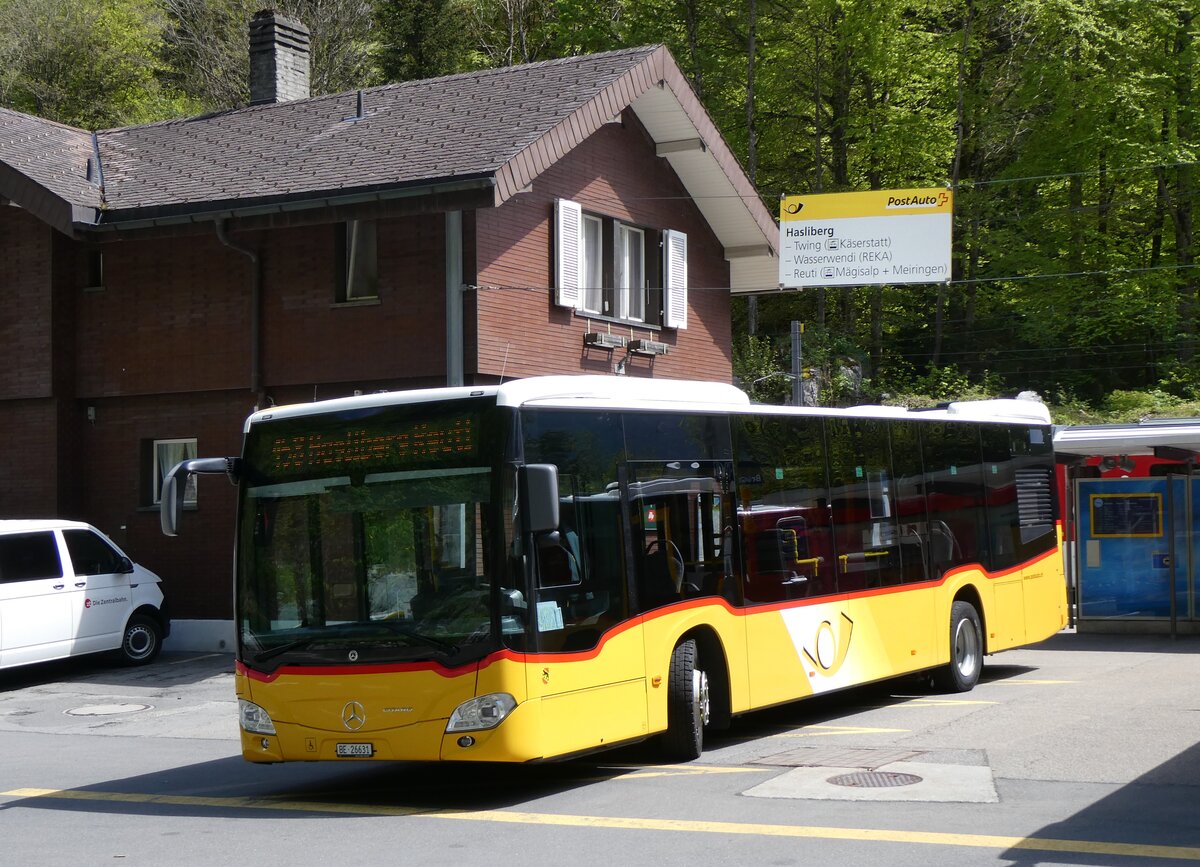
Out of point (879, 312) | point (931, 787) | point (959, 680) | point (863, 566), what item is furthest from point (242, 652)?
point (879, 312)

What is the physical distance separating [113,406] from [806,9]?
25.4 m

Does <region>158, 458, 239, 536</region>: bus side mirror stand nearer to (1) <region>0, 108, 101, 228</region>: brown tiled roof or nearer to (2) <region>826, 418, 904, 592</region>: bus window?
(2) <region>826, 418, 904, 592</region>: bus window

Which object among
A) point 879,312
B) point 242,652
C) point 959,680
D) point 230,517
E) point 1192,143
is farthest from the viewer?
point 879,312

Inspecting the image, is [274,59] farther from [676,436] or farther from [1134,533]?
[676,436]

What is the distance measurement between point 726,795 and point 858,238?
16648mm

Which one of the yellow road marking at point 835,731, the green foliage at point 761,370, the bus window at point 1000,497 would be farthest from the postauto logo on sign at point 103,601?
the green foliage at point 761,370

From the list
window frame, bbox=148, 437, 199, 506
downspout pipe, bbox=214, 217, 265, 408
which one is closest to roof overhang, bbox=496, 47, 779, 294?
downspout pipe, bbox=214, 217, 265, 408

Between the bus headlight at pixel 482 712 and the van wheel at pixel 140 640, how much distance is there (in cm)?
1151

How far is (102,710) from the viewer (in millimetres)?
16609

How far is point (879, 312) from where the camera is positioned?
42188 millimetres

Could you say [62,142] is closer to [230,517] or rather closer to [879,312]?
[230,517]

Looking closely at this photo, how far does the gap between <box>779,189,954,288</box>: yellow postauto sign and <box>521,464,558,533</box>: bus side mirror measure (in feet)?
51.9

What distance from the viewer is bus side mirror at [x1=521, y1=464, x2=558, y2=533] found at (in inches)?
370

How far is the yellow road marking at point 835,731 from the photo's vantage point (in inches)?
480
